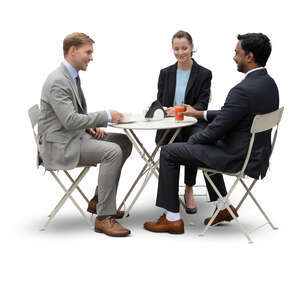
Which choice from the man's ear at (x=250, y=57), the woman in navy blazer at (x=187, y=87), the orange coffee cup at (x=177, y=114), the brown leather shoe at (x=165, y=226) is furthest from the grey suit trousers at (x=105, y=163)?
the man's ear at (x=250, y=57)

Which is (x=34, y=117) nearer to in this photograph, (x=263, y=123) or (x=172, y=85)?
(x=172, y=85)

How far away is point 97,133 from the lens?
6.56m

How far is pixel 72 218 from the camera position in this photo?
6.75 m

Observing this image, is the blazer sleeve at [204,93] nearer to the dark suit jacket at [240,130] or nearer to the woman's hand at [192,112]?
the woman's hand at [192,112]

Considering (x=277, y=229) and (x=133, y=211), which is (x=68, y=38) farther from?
(x=277, y=229)

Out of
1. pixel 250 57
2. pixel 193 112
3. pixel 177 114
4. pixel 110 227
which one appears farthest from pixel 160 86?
pixel 110 227

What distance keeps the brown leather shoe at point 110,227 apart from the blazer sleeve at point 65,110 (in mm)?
908

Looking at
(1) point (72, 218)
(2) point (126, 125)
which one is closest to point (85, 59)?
(2) point (126, 125)

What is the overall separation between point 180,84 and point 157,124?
0.83m

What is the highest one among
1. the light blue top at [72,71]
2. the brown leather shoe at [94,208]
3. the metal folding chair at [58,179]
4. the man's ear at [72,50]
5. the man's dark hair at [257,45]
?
the man's dark hair at [257,45]

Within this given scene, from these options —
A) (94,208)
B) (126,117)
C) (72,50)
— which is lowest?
(94,208)

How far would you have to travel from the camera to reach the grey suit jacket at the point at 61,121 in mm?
6004

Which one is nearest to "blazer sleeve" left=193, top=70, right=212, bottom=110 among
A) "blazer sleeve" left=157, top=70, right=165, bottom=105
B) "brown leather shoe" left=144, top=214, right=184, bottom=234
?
"blazer sleeve" left=157, top=70, right=165, bottom=105

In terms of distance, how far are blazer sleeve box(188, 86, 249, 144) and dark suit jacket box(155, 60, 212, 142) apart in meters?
0.87
